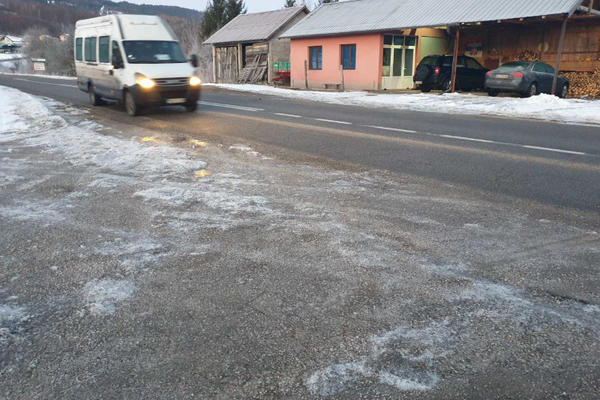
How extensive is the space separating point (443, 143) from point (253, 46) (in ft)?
95.5

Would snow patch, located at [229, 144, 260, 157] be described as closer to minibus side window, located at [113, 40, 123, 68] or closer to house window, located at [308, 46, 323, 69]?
minibus side window, located at [113, 40, 123, 68]

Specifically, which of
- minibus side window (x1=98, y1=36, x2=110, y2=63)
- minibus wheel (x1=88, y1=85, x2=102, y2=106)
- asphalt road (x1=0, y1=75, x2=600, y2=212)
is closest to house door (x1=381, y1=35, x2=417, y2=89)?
asphalt road (x1=0, y1=75, x2=600, y2=212)

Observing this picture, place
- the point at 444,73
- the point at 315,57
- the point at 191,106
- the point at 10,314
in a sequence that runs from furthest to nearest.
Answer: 1. the point at 315,57
2. the point at 444,73
3. the point at 191,106
4. the point at 10,314

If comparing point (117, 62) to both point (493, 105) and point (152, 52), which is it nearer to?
point (152, 52)

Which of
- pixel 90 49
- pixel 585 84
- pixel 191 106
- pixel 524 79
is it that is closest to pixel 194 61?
pixel 191 106

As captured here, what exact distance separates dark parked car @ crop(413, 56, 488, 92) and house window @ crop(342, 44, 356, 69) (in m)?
4.78

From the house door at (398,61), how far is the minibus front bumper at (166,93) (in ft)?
48.5

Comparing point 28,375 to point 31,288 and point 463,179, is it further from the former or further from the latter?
point 463,179

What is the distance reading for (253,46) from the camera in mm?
34812

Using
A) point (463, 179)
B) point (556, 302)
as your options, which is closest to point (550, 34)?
point (463, 179)

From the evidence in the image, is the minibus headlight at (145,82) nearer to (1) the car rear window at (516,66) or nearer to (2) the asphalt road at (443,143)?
(2) the asphalt road at (443,143)

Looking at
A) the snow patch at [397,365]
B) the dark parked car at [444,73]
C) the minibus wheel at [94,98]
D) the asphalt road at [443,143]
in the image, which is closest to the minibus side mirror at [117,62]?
the asphalt road at [443,143]

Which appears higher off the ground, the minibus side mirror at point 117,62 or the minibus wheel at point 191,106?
the minibus side mirror at point 117,62

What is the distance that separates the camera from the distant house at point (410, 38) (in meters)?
21.3
